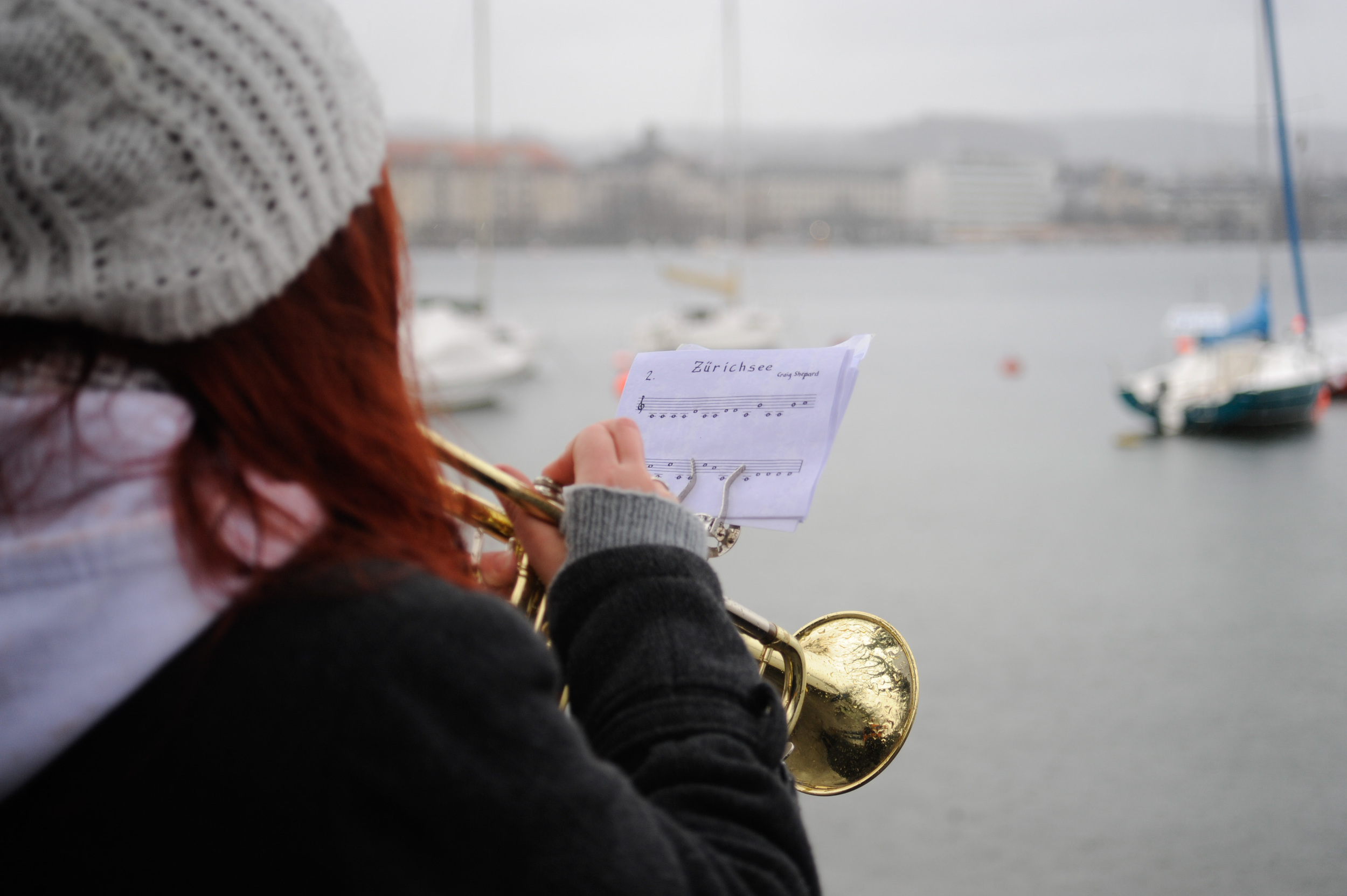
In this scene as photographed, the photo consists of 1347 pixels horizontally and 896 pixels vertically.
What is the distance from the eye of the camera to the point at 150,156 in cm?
76

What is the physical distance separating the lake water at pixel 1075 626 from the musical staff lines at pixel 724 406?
39 cm

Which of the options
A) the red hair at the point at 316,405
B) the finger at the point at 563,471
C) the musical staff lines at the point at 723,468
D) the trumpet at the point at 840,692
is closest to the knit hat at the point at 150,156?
the red hair at the point at 316,405

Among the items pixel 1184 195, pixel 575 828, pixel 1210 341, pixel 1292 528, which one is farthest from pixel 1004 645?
pixel 1184 195

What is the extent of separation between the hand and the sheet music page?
0.58 feet

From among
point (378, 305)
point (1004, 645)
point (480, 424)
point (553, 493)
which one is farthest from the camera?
point (480, 424)

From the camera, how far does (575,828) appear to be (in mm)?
813

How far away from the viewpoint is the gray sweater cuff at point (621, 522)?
1.11 meters

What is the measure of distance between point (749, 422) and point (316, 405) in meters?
0.73

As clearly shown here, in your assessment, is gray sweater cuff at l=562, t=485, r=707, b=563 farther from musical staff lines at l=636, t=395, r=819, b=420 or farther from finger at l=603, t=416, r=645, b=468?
musical staff lines at l=636, t=395, r=819, b=420

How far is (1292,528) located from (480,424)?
14.0 metres

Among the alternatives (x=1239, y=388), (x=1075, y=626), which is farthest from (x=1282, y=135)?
(x=1075, y=626)

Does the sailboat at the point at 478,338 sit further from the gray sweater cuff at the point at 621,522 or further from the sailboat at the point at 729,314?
the gray sweater cuff at the point at 621,522

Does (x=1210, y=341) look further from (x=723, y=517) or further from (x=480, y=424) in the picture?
(x=723, y=517)

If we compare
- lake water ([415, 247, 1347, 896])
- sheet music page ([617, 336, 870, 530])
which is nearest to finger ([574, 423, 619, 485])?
lake water ([415, 247, 1347, 896])
